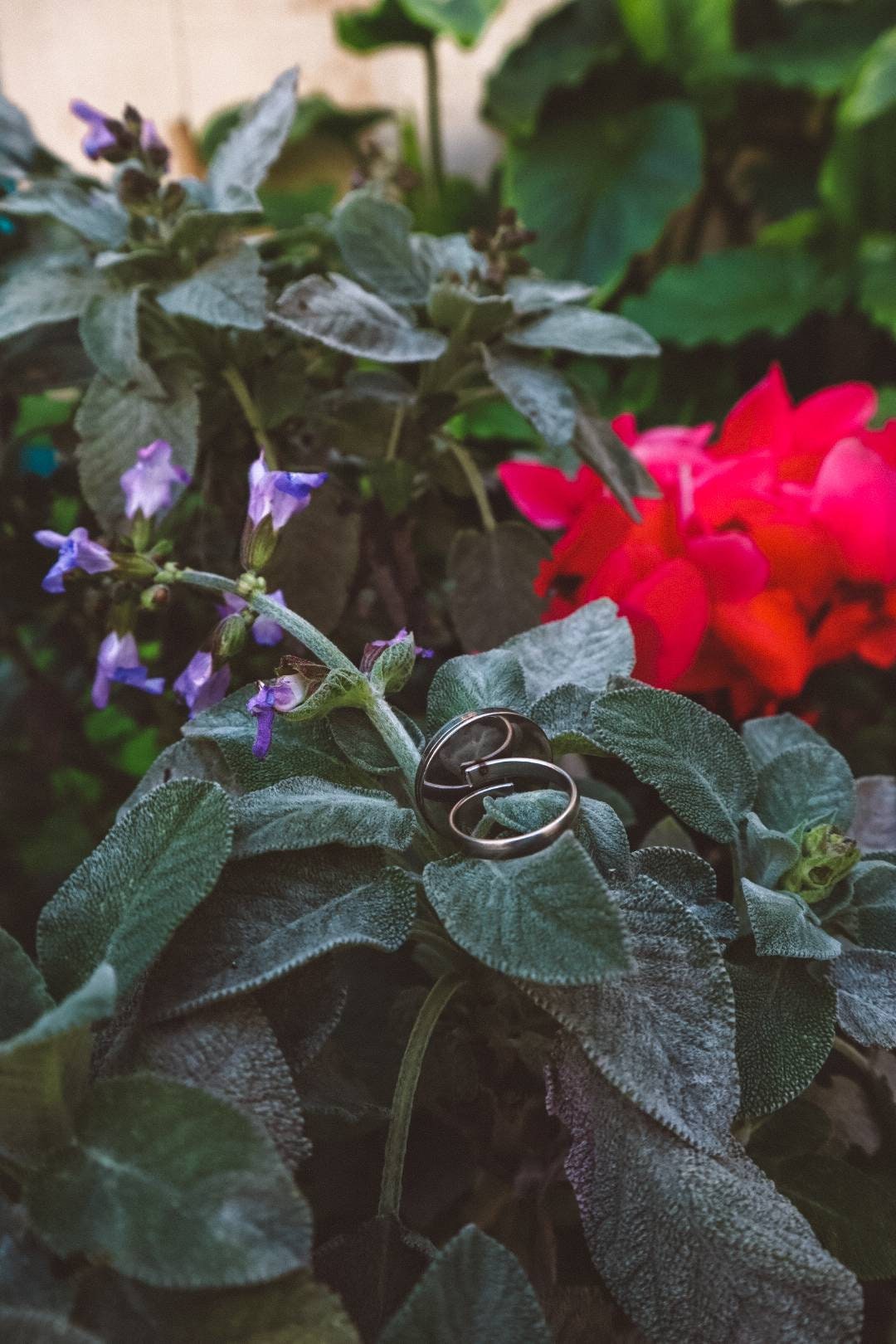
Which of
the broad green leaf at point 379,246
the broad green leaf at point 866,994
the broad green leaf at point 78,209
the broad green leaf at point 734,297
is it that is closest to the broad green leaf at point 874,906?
the broad green leaf at point 866,994

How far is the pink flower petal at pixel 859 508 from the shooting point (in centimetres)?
46

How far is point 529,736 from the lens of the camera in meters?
0.32

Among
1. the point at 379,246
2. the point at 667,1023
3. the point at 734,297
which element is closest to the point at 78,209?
the point at 379,246

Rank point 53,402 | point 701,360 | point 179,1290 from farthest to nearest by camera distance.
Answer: point 701,360
point 53,402
point 179,1290

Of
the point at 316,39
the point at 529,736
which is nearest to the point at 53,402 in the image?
the point at 529,736

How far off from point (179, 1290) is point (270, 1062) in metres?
0.05

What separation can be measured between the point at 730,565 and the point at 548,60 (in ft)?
4.12

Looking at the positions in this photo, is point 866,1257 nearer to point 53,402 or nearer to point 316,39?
point 53,402

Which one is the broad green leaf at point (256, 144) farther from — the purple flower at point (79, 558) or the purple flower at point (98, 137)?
the purple flower at point (79, 558)

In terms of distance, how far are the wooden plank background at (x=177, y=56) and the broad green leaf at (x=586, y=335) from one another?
1.22 metres

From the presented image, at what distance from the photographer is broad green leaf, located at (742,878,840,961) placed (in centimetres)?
31

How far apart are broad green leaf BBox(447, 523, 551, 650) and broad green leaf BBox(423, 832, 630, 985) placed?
0.24 metres

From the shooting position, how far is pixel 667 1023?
11.2 inches

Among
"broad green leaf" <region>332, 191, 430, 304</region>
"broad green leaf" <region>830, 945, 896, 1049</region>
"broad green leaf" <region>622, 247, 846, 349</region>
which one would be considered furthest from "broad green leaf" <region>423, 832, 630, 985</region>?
"broad green leaf" <region>622, 247, 846, 349</region>
